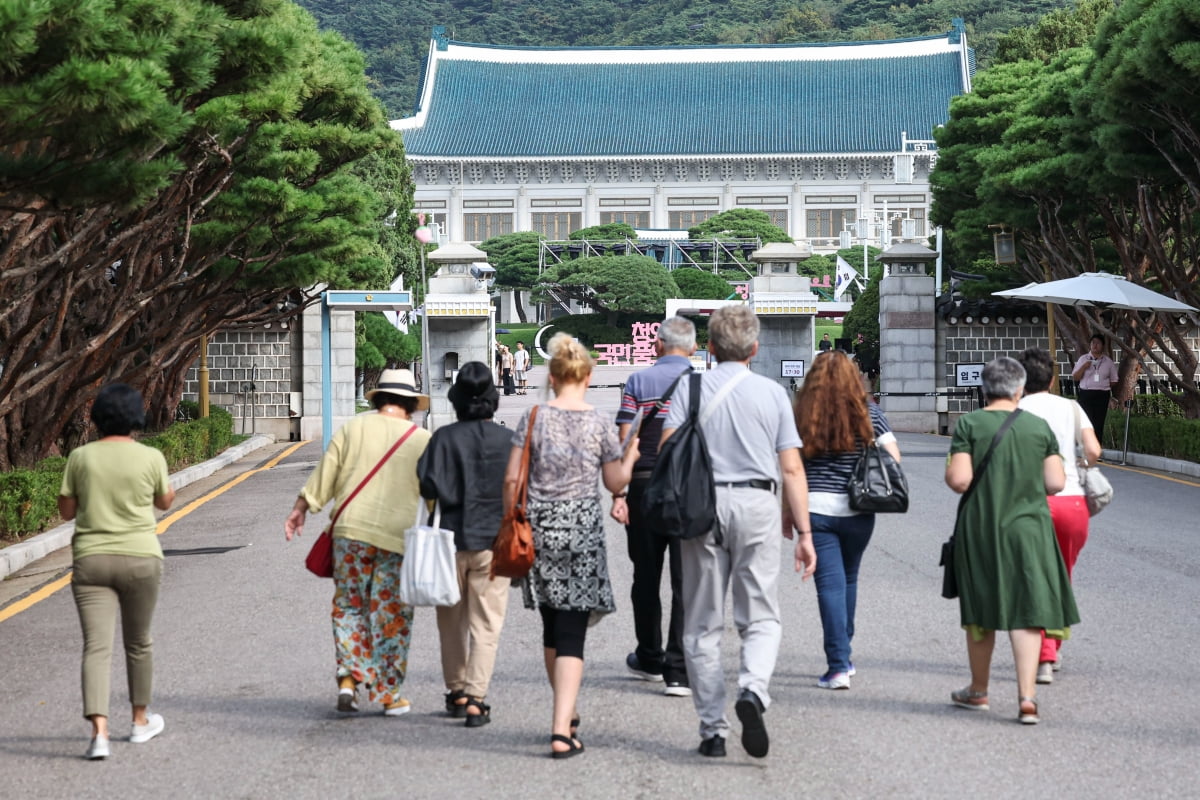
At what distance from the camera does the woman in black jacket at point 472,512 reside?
6418mm

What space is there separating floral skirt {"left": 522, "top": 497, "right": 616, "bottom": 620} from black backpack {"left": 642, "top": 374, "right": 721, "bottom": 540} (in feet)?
0.79

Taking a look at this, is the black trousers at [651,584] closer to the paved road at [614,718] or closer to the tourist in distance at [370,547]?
the paved road at [614,718]

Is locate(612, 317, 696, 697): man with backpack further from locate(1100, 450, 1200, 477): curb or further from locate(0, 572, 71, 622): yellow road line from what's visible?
locate(1100, 450, 1200, 477): curb

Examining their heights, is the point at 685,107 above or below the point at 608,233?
above

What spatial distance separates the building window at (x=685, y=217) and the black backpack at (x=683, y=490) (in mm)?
79460

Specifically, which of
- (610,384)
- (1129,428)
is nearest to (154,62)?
(1129,428)

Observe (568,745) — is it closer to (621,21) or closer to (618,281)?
(618,281)

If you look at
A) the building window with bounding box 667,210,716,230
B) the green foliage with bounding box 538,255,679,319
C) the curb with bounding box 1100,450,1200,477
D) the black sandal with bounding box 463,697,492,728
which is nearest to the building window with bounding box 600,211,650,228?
the building window with bounding box 667,210,716,230

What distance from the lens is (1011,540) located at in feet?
21.4

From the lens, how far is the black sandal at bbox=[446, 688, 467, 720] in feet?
21.4

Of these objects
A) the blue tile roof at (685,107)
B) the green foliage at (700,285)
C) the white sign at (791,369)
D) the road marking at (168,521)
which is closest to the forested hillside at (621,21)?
the blue tile roof at (685,107)

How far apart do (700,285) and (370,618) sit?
62115 mm

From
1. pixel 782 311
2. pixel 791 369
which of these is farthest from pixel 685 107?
pixel 791 369

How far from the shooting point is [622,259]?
211 ft
